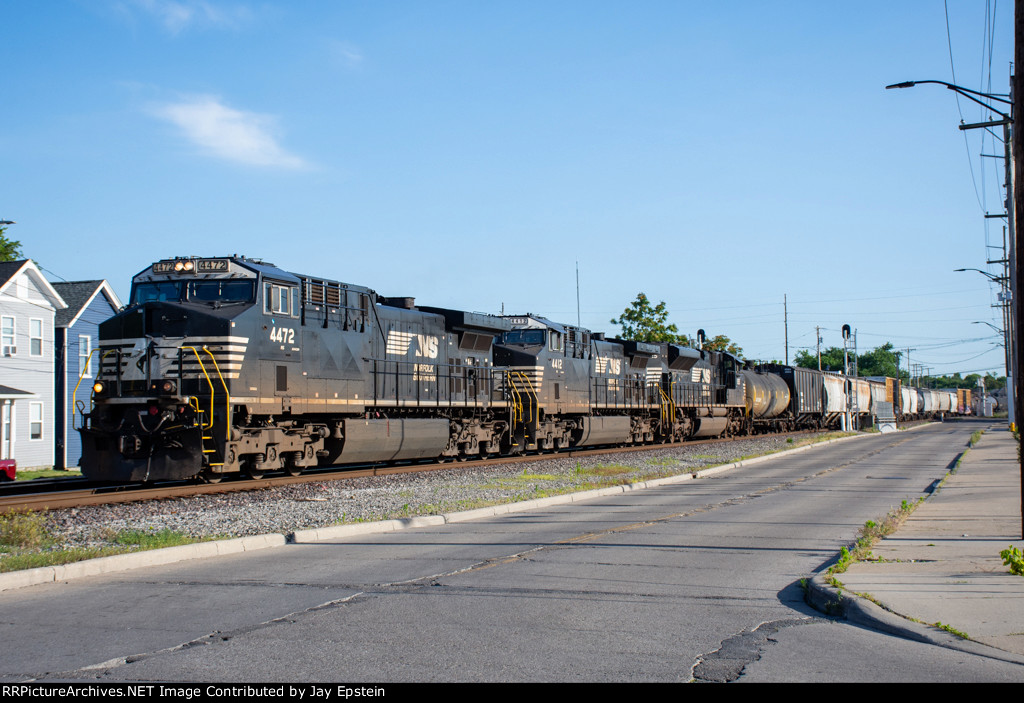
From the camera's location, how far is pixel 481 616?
6.99 meters

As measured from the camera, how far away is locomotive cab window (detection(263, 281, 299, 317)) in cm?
1755

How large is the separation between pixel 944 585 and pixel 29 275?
36.5m

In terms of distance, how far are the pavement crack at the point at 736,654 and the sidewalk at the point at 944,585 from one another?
645 millimetres

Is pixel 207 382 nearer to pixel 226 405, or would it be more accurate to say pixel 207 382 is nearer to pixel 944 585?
pixel 226 405

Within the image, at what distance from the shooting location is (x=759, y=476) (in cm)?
2225

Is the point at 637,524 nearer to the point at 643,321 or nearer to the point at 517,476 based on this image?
the point at 517,476

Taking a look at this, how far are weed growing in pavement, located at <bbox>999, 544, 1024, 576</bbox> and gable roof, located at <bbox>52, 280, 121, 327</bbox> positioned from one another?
124 ft

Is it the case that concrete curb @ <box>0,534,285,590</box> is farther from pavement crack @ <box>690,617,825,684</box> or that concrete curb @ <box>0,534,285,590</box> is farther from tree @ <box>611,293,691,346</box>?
tree @ <box>611,293,691,346</box>

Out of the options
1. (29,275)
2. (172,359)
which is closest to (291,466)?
(172,359)

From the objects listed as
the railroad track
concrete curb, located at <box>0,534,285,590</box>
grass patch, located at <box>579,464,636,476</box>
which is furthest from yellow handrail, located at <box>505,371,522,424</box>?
concrete curb, located at <box>0,534,285,590</box>

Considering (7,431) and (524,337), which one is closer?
A: (524,337)

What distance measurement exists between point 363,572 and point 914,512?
931 cm

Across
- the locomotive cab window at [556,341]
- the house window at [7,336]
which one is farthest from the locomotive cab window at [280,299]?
the house window at [7,336]

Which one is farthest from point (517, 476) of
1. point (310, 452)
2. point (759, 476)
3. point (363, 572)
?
point (363, 572)
